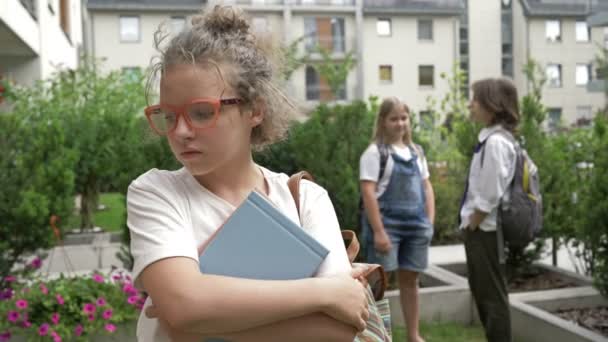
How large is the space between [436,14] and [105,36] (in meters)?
19.2

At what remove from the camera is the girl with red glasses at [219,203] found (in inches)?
48.2

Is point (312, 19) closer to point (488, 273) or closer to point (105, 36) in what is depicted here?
point (105, 36)

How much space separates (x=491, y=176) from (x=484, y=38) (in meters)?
38.4

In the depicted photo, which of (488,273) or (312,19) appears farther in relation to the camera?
(312,19)

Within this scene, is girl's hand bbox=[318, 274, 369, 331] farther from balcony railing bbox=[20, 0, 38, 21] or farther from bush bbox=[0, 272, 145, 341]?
balcony railing bbox=[20, 0, 38, 21]

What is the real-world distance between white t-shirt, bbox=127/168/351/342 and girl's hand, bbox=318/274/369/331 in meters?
0.05

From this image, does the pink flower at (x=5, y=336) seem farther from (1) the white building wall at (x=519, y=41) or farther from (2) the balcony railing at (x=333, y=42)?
(1) the white building wall at (x=519, y=41)

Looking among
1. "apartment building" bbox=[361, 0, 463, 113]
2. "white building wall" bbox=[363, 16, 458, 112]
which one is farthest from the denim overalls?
"white building wall" bbox=[363, 16, 458, 112]

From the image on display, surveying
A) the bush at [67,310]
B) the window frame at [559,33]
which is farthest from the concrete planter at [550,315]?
the window frame at [559,33]

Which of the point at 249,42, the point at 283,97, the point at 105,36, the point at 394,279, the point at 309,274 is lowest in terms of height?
the point at 394,279

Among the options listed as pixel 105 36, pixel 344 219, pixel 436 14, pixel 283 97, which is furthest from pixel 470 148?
pixel 436 14

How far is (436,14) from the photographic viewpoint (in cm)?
3806

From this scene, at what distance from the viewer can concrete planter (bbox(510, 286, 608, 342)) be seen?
14.2ft

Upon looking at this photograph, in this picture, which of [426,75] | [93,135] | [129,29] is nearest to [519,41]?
[426,75]
